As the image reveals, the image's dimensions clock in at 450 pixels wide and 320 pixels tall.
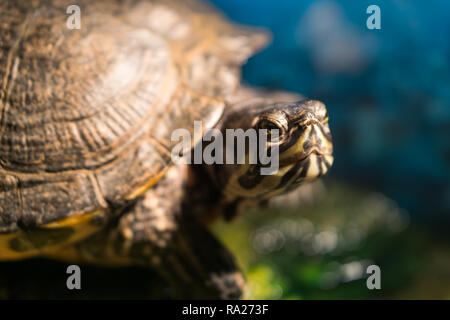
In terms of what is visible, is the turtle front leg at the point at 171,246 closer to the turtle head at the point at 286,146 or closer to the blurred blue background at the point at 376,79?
the turtle head at the point at 286,146

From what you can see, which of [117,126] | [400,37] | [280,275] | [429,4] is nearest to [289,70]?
[400,37]

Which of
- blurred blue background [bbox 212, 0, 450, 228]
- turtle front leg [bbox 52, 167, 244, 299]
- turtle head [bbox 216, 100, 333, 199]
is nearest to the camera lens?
turtle head [bbox 216, 100, 333, 199]

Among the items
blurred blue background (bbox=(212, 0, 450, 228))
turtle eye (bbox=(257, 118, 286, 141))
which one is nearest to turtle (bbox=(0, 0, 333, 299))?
turtle eye (bbox=(257, 118, 286, 141))

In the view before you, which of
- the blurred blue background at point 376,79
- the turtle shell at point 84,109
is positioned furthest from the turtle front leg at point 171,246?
the blurred blue background at point 376,79

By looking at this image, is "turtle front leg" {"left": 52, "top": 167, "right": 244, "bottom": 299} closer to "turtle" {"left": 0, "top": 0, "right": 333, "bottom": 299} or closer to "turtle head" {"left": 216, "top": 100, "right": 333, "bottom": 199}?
"turtle" {"left": 0, "top": 0, "right": 333, "bottom": 299}

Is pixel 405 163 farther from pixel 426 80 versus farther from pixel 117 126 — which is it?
pixel 117 126

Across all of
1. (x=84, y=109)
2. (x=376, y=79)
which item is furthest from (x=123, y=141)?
(x=376, y=79)
